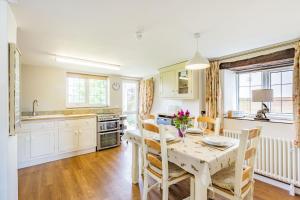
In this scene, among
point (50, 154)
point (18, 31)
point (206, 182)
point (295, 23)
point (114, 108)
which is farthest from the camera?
point (114, 108)

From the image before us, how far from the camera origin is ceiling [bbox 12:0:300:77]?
1344mm

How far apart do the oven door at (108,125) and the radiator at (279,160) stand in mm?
3154

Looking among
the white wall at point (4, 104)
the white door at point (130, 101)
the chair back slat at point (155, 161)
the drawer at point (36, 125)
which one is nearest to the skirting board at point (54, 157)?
the drawer at point (36, 125)

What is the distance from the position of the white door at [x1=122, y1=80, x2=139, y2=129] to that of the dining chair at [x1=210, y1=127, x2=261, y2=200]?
13.0 ft

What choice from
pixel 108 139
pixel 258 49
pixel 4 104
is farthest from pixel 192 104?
pixel 4 104

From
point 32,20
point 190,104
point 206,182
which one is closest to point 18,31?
point 32,20

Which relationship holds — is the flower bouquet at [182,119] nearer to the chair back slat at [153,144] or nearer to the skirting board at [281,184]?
the chair back slat at [153,144]

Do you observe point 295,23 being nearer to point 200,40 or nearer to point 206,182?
point 200,40

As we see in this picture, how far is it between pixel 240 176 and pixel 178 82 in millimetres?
2347

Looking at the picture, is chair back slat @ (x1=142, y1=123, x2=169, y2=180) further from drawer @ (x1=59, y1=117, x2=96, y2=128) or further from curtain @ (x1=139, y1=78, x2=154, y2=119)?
curtain @ (x1=139, y1=78, x2=154, y2=119)

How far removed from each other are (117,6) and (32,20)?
0.99m

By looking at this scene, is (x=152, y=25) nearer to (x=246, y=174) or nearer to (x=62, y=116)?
(x=246, y=174)

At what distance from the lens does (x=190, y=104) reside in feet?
11.1

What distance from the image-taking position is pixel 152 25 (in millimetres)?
1688
